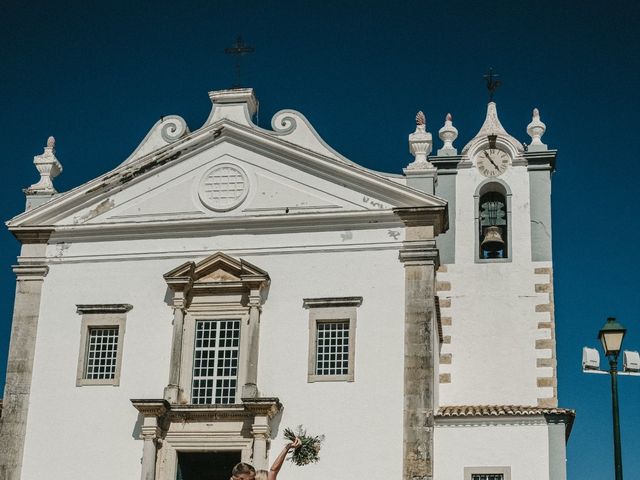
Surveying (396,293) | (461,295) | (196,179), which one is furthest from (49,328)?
(461,295)

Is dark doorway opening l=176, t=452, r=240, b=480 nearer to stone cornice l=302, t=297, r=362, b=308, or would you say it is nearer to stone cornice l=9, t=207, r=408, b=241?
stone cornice l=302, t=297, r=362, b=308

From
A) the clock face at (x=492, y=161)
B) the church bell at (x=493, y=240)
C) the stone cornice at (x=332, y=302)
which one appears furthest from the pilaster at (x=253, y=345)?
the clock face at (x=492, y=161)

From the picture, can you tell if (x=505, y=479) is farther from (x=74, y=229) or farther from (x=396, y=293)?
(x=74, y=229)

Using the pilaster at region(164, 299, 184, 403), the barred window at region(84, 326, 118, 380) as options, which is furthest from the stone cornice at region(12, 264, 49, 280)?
the pilaster at region(164, 299, 184, 403)

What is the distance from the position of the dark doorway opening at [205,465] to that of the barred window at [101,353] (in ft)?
6.82

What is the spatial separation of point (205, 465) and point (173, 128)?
6579 millimetres

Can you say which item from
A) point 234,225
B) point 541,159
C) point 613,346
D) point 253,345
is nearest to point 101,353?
point 253,345

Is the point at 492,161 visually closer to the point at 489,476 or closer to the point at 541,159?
the point at 541,159

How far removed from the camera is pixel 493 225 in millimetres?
24688

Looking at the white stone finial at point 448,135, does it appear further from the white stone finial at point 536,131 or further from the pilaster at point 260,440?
the pilaster at point 260,440

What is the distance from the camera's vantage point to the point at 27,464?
21.2 metres

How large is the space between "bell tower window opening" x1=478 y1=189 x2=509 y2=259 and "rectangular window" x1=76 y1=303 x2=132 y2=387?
7520 mm

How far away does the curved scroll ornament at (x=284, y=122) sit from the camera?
74.3 ft

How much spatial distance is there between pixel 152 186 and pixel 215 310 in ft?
9.53
